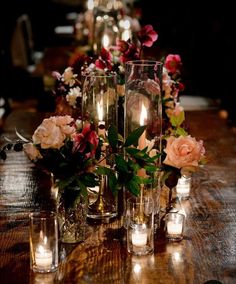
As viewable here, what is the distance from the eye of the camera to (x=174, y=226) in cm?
171

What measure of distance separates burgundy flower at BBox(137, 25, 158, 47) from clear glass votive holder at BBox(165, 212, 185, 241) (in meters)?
0.61

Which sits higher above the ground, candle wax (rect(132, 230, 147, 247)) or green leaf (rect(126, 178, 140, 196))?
green leaf (rect(126, 178, 140, 196))

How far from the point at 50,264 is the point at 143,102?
0.49 meters

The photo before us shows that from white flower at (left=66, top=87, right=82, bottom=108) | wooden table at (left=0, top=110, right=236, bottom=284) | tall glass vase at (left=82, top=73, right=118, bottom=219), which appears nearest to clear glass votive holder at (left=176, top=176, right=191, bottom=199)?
wooden table at (left=0, top=110, right=236, bottom=284)

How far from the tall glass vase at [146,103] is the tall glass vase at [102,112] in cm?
11

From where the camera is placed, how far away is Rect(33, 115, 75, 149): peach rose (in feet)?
5.23

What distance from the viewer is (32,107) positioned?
614cm

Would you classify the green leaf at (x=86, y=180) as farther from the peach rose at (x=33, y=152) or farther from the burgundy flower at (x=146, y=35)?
the burgundy flower at (x=146, y=35)

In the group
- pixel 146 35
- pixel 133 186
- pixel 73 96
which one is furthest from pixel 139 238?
pixel 73 96

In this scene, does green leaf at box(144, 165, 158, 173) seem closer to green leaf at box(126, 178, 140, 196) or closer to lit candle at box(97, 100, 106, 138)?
green leaf at box(126, 178, 140, 196)

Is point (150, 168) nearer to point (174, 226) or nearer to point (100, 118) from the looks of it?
point (174, 226)

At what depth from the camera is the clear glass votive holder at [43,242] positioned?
4.94 feet

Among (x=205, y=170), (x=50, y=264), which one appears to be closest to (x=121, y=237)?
(x=50, y=264)

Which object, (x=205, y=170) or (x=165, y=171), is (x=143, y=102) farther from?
(x=205, y=170)
